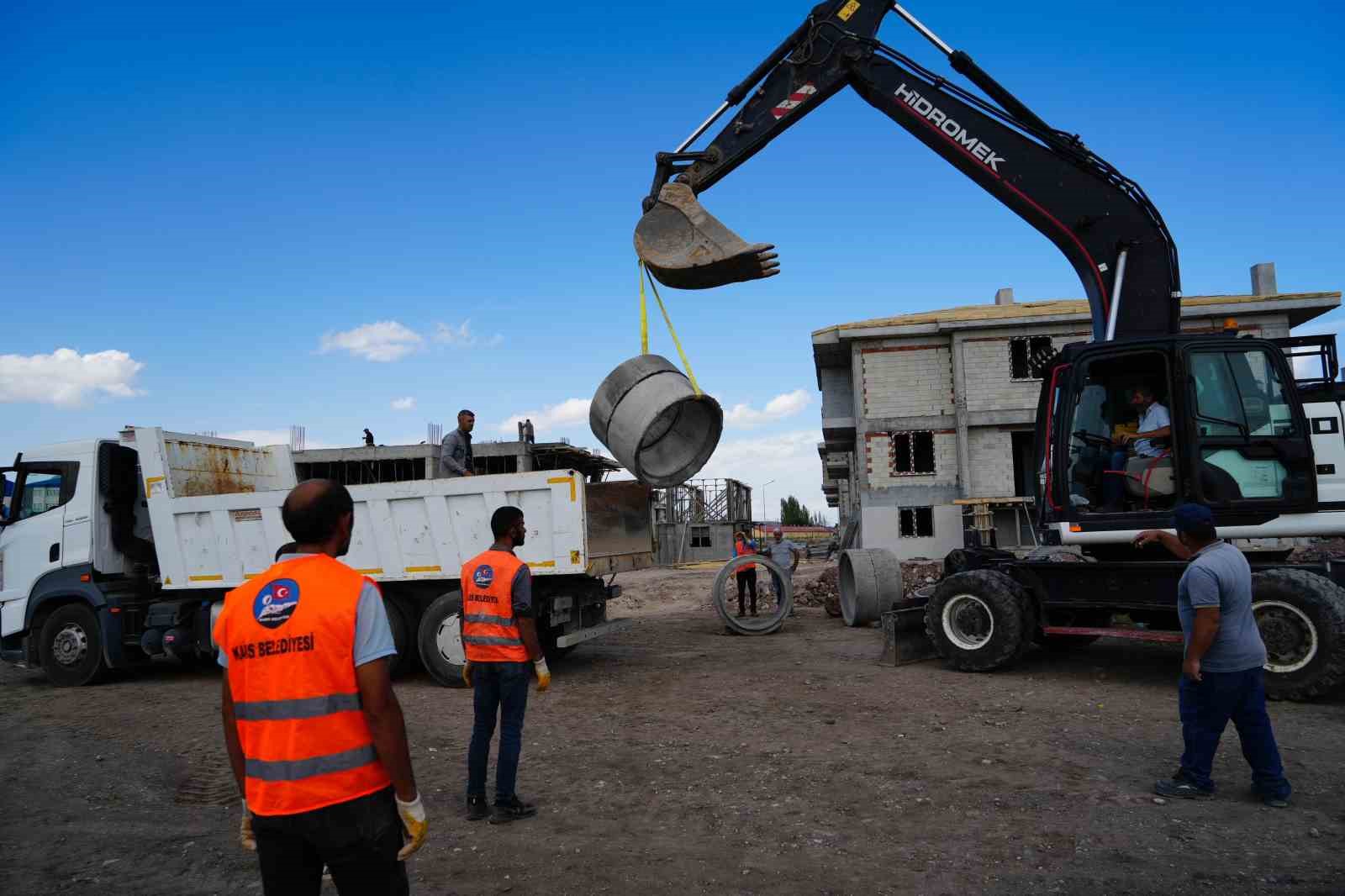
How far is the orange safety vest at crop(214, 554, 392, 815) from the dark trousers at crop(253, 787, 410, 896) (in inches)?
1.3

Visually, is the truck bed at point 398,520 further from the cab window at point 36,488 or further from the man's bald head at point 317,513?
the man's bald head at point 317,513

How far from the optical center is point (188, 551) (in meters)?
10.1

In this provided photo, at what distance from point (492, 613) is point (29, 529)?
836 cm

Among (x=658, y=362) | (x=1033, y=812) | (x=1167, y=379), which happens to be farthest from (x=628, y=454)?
(x=1167, y=379)

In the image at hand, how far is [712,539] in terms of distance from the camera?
111 ft

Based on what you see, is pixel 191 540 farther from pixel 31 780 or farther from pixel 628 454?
pixel 628 454

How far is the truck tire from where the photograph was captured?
684 cm

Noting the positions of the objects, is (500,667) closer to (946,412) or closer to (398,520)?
(398,520)

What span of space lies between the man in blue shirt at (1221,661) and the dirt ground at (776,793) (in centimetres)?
21

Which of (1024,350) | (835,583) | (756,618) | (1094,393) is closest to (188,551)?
(756,618)

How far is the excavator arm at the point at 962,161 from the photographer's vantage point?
8133 millimetres

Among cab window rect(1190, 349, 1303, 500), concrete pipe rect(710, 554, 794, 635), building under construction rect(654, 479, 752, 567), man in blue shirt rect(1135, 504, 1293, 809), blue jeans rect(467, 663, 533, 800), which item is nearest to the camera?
man in blue shirt rect(1135, 504, 1293, 809)

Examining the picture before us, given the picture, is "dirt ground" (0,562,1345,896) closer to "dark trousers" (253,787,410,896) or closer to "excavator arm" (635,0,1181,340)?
"dark trousers" (253,787,410,896)

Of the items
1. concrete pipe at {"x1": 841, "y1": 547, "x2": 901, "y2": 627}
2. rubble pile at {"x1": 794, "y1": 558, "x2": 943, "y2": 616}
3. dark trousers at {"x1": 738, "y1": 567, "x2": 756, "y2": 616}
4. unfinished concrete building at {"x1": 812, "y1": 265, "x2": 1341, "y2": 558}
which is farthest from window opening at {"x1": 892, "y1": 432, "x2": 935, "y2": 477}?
concrete pipe at {"x1": 841, "y1": 547, "x2": 901, "y2": 627}
